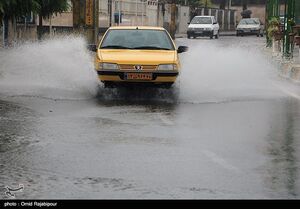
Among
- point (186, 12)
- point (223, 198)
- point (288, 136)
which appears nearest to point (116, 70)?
point (288, 136)

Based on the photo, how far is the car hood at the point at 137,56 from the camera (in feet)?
50.4

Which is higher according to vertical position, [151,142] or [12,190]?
[12,190]

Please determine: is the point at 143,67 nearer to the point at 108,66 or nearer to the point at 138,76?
the point at 138,76

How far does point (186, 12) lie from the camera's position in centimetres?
7806

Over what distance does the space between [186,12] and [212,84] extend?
59921 mm

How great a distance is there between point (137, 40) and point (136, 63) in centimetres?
156

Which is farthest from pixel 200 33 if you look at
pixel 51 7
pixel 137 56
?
pixel 137 56

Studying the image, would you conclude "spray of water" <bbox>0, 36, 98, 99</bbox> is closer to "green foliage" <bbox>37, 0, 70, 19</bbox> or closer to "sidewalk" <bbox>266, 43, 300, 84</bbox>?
"green foliage" <bbox>37, 0, 70, 19</bbox>

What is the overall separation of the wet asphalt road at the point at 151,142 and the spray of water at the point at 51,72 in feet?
0.38

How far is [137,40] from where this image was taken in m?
16.7

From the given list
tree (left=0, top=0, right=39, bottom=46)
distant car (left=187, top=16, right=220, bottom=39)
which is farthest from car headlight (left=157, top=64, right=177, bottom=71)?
distant car (left=187, top=16, right=220, bottom=39)

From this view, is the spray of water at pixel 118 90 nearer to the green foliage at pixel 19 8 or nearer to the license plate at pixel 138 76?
the license plate at pixel 138 76

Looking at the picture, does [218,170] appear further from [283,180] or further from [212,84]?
[212,84]
